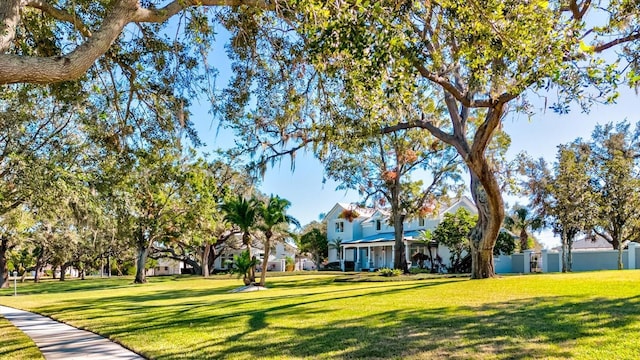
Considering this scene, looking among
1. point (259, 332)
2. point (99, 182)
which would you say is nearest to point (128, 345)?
point (259, 332)

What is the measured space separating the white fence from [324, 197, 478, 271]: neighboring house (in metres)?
4.28

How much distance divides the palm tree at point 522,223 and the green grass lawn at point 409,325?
18.3 metres

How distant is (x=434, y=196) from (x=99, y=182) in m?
20.7

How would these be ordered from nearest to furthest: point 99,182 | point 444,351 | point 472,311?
point 444,351 < point 472,311 < point 99,182

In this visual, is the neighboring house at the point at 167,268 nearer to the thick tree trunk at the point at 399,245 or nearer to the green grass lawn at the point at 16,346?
the thick tree trunk at the point at 399,245

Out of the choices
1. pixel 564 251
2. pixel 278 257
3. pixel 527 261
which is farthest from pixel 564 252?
pixel 278 257

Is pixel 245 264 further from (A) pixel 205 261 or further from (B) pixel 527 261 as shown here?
(A) pixel 205 261

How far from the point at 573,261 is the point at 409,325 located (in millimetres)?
23970

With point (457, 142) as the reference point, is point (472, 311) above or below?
below

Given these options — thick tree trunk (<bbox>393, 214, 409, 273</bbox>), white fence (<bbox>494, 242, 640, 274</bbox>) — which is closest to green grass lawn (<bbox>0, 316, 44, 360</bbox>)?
thick tree trunk (<bbox>393, 214, 409, 273</bbox>)

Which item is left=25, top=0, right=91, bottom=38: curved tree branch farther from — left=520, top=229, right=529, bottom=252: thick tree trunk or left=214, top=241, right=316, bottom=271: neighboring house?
left=214, top=241, right=316, bottom=271: neighboring house

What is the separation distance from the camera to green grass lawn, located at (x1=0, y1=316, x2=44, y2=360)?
8.08 meters

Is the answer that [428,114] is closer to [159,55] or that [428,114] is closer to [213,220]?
[159,55]

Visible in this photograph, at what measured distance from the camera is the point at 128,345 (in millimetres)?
8805
